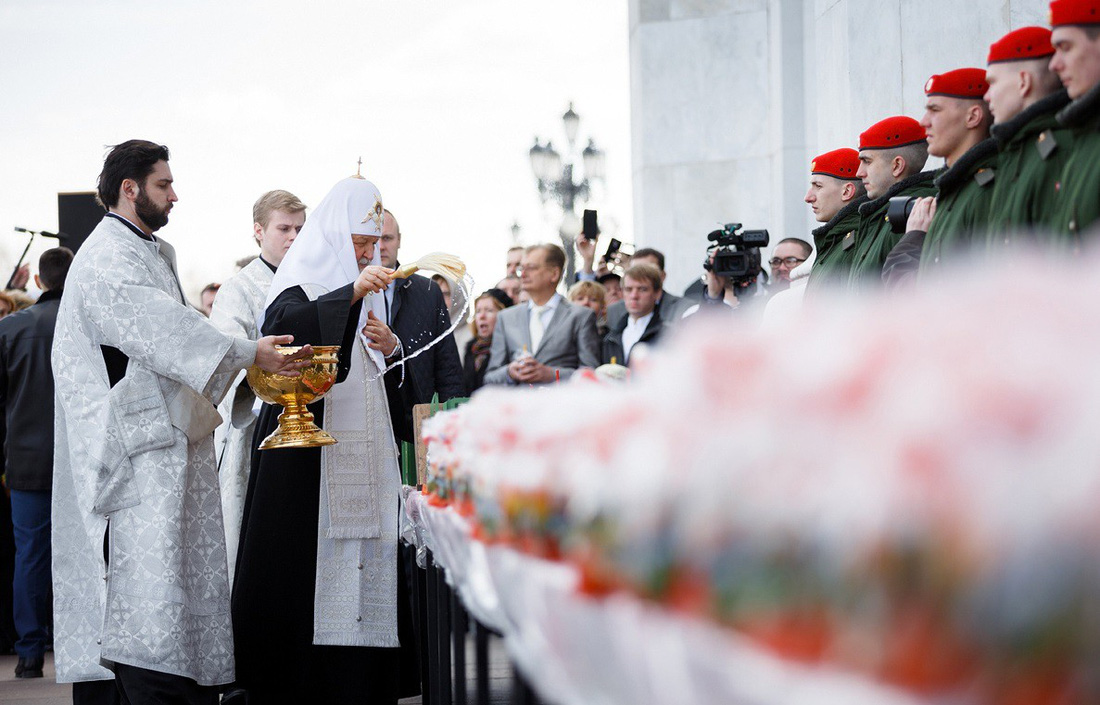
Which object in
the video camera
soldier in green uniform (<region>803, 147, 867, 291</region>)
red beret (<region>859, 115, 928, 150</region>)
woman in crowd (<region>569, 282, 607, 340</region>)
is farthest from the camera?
woman in crowd (<region>569, 282, 607, 340</region>)

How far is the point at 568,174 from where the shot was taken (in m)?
16.4

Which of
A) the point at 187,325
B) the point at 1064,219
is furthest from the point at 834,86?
the point at 1064,219

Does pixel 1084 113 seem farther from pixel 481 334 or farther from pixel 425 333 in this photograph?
pixel 481 334

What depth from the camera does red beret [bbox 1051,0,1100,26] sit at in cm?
262

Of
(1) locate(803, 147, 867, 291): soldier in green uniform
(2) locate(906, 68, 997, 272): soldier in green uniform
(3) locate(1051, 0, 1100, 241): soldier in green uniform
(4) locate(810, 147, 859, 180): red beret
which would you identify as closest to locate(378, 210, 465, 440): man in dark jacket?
(1) locate(803, 147, 867, 291): soldier in green uniform

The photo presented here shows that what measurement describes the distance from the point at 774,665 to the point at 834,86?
7.09m

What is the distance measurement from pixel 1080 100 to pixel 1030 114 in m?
0.36

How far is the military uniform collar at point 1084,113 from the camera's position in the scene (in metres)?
2.55

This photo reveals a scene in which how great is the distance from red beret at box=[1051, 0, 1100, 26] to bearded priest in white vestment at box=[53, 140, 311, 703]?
9.12 ft

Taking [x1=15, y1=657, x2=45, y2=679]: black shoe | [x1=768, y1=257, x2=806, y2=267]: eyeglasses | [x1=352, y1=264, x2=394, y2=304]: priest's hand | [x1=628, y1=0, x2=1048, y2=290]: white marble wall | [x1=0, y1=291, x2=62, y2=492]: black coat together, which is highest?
[x1=628, y1=0, x2=1048, y2=290]: white marble wall

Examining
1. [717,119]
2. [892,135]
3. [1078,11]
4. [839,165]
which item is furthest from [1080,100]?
[717,119]

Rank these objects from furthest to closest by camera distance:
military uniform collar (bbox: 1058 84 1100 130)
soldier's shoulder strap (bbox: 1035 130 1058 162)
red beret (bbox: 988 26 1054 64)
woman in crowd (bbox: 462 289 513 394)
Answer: woman in crowd (bbox: 462 289 513 394) < red beret (bbox: 988 26 1054 64) < soldier's shoulder strap (bbox: 1035 130 1058 162) < military uniform collar (bbox: 1058 84 1100 130)

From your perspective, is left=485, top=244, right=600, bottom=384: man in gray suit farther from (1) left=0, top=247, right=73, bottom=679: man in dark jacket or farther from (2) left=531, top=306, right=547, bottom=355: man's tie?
(1) left=0, top=247, right=73, bottom=679: man in dark jacket

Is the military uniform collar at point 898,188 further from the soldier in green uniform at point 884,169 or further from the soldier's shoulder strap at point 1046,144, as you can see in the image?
the soldier's shoulder strap at point 1046,144
